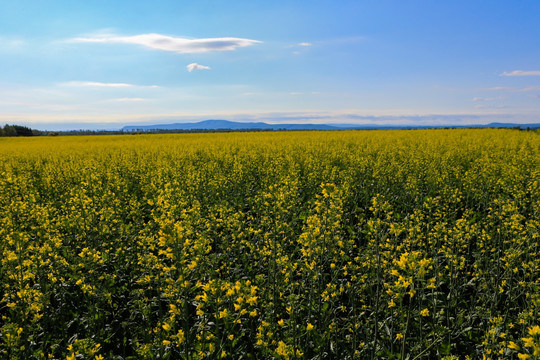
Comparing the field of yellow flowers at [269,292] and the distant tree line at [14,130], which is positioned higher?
the distant tree line at [14,130]

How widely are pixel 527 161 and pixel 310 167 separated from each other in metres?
9.67

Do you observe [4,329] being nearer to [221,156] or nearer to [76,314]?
[76,314]

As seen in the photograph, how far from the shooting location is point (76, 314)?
485cm

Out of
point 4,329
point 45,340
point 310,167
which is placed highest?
point 310,167

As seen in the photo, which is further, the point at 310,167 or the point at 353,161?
the point at 353,161

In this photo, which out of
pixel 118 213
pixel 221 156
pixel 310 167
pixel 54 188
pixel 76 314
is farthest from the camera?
pixel 221 156

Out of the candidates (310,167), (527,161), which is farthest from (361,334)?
(527,161)

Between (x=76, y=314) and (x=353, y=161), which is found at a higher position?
(x=353, y=161)

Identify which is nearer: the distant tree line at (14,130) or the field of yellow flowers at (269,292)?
the field of yellow flowers at (269,292)

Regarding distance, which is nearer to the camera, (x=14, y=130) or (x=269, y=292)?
(x=269, y=292)

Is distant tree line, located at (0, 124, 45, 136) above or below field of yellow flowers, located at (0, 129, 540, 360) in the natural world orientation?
above

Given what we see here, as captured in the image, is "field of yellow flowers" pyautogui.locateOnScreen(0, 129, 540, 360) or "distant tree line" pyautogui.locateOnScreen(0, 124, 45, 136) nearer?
"field of yellow flowers" pyautogui.locateOnScreen(0, 129, 540, 360)

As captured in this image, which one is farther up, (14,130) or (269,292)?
(14,130)

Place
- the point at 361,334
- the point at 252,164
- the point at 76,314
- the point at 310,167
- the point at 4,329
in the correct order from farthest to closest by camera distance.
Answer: the point at 252,164 < the point at 310,167 < the point at 76,314 < the point at 361,334 < the point at 4,329
